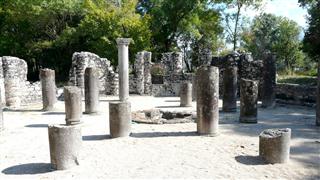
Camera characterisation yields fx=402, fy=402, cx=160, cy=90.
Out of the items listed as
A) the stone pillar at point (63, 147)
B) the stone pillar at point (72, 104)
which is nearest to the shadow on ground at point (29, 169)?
the stone pillar at point (63, 147)

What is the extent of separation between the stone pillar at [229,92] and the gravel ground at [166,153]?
2147 millimetres

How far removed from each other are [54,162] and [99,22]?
73.5ft

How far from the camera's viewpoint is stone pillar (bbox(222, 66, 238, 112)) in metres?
16.0

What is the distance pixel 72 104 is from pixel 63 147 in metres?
4.92

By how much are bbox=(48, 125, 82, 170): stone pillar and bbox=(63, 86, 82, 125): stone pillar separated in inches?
187

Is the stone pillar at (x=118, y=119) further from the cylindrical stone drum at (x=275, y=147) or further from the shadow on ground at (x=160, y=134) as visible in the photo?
the cylindrical stone drum at (x=275, y=147)

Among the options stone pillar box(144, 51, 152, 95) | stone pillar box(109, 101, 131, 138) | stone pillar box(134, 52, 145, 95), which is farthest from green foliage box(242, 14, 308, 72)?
stone pillar box(109, 101, 131, 138)

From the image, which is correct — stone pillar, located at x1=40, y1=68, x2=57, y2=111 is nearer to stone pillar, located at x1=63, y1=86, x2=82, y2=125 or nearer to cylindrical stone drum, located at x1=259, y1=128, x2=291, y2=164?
stone pillar, located at x1=63, y1=86, x2=82, y2=125

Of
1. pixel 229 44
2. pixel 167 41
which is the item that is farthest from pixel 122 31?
pixel 229 44

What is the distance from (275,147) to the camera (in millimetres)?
8383

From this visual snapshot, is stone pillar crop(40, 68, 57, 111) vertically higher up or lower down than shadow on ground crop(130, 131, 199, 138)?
higher up

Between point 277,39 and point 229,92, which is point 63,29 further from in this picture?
point 277,39

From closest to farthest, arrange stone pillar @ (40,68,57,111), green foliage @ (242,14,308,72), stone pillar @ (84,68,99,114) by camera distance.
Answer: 1. stone pillar @ (84,68,99,114)
2. stone pillar @ (40,68,57,111)
3. green foliage @ (242,14,308,72)

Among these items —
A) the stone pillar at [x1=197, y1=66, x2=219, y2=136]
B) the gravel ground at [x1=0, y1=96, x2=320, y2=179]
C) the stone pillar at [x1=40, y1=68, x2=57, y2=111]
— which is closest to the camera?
the gravel ground at [x1=0, y1=96, x2=320, y2=179]
